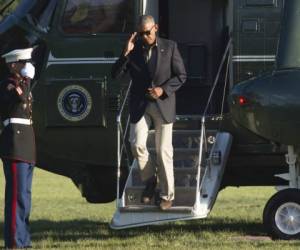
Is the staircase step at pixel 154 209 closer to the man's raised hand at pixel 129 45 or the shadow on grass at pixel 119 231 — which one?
the shadow on grass at pixel 119 231

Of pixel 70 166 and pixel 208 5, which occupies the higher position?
pixel 208 5

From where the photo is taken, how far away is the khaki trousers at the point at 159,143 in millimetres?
11156

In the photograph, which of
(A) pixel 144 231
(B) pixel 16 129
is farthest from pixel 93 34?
(A) pixel 144 231

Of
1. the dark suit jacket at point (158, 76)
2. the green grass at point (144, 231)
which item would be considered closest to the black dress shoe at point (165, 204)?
the green grass at point (144, 231)

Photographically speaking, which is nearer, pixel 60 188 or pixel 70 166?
pixel 70 166

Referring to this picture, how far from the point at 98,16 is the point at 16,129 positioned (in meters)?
2.40

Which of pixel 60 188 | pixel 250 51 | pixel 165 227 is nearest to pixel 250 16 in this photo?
Result: pixel 250 51

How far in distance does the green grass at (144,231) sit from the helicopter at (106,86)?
580 millimetres

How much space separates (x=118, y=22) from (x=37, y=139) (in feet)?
5.42

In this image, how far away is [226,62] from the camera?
41.5 ft

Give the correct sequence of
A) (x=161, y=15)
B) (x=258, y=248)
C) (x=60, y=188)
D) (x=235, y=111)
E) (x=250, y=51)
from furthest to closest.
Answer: (x=60, y=188) → (x=161, y=15) → (x=250, y=51) → (x=235, y=111) → (x=258, y=248)

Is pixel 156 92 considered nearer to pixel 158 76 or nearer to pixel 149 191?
pixel 158 76

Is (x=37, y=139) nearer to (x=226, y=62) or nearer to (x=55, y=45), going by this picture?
(x=55, y=45)

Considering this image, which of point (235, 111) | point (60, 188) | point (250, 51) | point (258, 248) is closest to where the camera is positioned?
point (258, 248)
